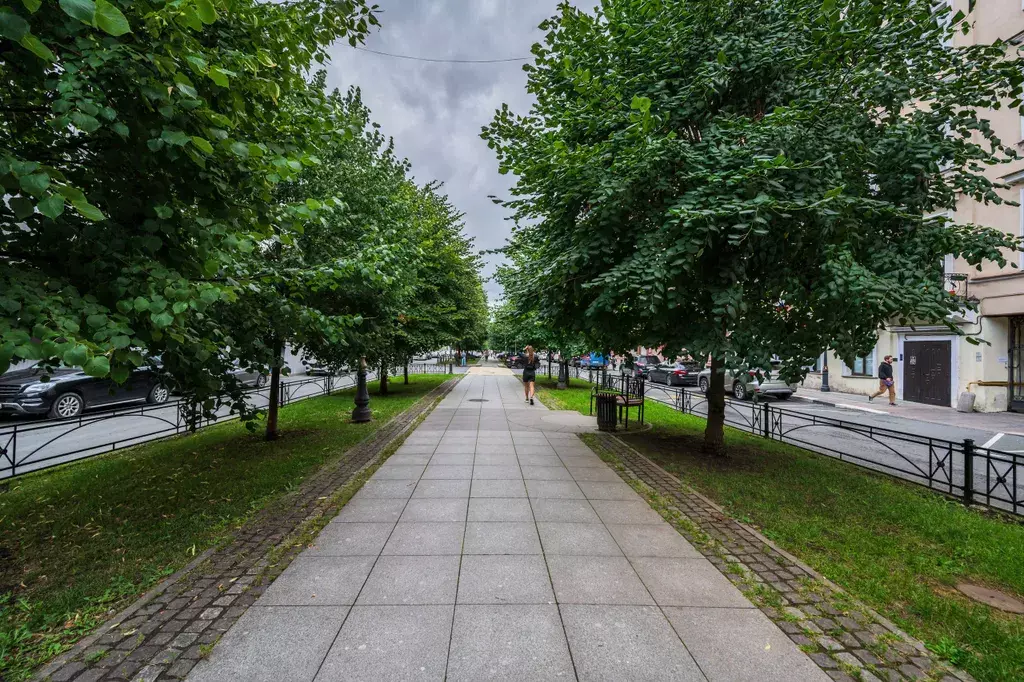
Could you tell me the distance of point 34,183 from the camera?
2.16 meters

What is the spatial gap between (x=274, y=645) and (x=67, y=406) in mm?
13876

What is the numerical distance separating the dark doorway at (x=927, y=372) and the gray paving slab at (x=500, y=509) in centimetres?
1978

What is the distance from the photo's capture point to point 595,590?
3598 millimetres

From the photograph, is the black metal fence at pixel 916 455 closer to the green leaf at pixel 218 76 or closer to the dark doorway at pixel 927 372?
the green leaf at pixel 218 76

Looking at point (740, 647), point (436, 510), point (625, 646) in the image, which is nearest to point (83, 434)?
point (436, 510)

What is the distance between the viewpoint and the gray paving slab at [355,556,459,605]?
344 cm

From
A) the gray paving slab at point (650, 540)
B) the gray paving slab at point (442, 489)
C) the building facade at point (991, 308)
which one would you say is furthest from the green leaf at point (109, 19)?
the building facade at point (991, 308)

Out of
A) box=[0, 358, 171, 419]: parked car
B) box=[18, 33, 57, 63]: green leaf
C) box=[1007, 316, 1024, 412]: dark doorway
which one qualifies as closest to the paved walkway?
box=[18, 33, 57, 63]: green leaf

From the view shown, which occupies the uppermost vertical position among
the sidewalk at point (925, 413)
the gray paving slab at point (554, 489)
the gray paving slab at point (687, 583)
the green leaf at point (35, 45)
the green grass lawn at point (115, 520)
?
the green leaf at point (35, 45)

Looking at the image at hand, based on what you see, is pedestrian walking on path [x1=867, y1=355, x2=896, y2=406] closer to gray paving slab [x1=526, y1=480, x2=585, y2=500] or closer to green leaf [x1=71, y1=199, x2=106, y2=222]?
gray paving slab [x1=526, y1=480, x2=585, y2=500]

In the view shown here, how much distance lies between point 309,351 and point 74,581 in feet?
23.7

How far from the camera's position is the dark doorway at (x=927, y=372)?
58.0 ft

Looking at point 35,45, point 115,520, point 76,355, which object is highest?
point 35,45

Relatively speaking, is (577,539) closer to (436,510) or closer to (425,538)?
(425,538)
